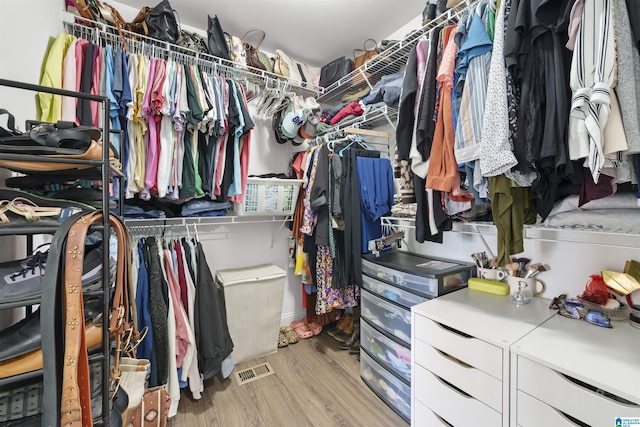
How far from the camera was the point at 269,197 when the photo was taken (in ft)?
6.43

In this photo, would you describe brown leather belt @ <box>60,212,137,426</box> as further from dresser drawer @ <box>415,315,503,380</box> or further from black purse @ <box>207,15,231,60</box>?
black purse @ <box>207,15,231,60</box>

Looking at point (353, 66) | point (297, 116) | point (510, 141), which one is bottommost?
point (510, 141)

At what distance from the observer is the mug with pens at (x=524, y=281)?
1219mm

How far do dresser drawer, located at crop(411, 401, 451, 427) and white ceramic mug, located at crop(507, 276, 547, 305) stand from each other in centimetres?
62

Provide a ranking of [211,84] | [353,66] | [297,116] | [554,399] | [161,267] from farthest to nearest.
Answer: [353,66], [297,116], [211,84], [161,267], [554,399]

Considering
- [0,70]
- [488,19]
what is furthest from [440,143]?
[0,70]

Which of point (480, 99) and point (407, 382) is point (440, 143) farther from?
point (407, 382)

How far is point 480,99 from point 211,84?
1539 mm

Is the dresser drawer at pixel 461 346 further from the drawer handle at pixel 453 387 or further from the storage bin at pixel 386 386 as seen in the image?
the storage bin at pixel 386 386

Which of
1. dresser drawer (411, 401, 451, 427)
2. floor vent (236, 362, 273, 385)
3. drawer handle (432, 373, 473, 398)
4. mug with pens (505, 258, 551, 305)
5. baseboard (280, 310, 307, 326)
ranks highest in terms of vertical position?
mug with pens (505, 258, 551, 305)

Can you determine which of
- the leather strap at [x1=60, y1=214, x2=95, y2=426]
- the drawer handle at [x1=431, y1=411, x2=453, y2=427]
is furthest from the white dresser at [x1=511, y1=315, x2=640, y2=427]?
the leather strap at [x1=60, y1=214, x2=95, y2=426]

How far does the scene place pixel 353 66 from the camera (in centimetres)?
223

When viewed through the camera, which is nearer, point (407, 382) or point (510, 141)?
point (510, 141)

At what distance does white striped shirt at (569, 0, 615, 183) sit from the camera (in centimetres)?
69
